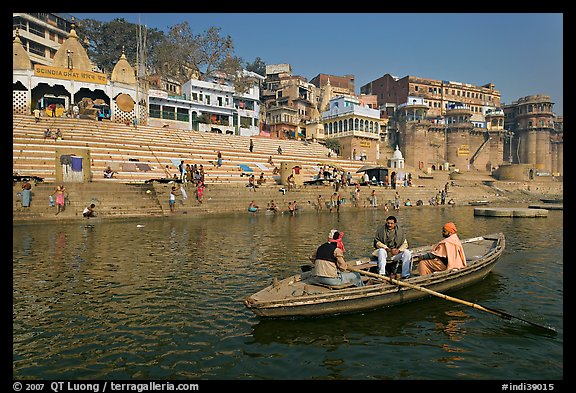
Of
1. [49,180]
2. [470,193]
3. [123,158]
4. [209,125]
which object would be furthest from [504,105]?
[49,180]

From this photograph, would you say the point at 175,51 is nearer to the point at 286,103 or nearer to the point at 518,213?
the point at 286,103

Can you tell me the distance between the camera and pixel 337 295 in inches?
269

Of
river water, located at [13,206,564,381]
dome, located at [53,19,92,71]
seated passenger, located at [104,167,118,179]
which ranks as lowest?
river water, located at [13,206,564,381]

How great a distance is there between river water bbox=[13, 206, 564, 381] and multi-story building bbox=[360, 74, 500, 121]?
2524 inches

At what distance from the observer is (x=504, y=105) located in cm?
7762

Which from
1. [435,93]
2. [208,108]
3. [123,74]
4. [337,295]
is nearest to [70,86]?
[123,74]

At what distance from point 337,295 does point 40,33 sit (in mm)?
62227

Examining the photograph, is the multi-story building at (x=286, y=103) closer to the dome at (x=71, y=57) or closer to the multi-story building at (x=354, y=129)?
the multi-story building at (x=354, y=129)

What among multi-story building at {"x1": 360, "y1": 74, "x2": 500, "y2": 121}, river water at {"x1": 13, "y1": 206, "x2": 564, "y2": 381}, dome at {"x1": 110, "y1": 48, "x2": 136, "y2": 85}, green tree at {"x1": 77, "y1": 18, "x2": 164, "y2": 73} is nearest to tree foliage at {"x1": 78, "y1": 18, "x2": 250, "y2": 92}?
green tree at {"x1": 77, "y1": 18, "x2": 164, "y2": 73}

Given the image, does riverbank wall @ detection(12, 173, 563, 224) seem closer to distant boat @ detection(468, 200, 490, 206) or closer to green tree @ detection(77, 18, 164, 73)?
distant boat @ detection(468, 200, 490, 206)

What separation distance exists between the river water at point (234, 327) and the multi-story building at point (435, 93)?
64.1m

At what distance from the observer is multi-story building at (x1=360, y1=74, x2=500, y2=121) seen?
70.9m

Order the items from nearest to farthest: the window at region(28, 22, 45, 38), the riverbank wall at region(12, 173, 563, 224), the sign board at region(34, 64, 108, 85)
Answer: the riverbank wall at region(12, 173, 563, 224) < the sign board at region(34, 64, 108, 85) < the window at region(28, 22, 45, 38)

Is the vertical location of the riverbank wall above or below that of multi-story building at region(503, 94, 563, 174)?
below
